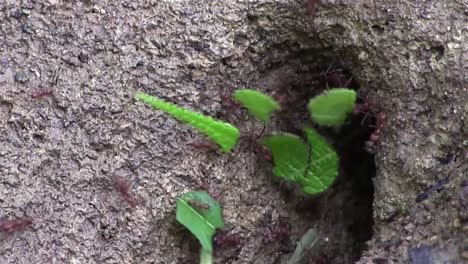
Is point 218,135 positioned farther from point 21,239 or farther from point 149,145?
Answer: point 21,239

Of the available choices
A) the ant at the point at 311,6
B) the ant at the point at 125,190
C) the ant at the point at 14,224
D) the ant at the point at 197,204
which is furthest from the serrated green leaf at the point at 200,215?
the ant at the point at 311,6

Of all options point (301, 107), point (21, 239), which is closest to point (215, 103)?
point (301, 107)

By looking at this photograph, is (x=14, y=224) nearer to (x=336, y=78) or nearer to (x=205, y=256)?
(x=205, y=256)

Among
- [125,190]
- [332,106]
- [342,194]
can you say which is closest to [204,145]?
[125,190]

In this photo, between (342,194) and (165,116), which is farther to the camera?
(342,194)

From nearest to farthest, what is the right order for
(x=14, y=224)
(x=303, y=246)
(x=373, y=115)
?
(x=14, y=224), (x=373, y=115), (x=303, y=246)

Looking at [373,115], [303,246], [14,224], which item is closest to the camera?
[14,224]

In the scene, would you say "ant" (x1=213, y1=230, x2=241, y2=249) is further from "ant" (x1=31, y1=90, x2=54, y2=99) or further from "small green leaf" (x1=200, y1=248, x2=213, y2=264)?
"ant" (x1=31, y1=90, x2=54, y2=99)
